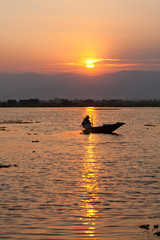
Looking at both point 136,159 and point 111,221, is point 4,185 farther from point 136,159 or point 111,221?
point 136,159

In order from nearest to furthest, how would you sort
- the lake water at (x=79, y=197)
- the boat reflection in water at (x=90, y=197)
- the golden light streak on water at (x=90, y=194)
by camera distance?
the lake water at (x=79, y=197) < the boat reflection in water at (x=90, y=197) < the golden light streak on water at (x=90, y=194)

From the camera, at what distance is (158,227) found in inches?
512

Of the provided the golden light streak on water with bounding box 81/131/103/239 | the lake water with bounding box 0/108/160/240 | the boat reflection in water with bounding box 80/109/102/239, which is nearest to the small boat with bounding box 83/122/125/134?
the lake water with bounding box 0/108/160/240

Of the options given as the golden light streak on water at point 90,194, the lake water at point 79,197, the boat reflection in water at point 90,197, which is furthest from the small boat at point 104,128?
the boat reflection in water at point 90,197

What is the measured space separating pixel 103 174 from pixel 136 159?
7551 mm

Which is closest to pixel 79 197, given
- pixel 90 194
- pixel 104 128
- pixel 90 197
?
pixel 90 197

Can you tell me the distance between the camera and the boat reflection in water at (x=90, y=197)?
13164mm

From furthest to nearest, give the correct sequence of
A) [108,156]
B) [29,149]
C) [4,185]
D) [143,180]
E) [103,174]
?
[29,149], [108,156], [103,174], [143,180], [4,185]

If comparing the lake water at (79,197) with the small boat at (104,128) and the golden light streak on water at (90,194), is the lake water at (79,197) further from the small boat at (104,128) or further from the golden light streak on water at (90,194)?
the small boat at (104,128)

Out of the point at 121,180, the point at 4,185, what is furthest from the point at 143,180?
the point at 4,185

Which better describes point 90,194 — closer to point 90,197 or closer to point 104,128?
point 90,197

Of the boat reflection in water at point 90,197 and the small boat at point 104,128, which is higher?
the small boat at point 104,128

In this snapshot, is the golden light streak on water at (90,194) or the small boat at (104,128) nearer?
the golden light streak on water at (90,194)

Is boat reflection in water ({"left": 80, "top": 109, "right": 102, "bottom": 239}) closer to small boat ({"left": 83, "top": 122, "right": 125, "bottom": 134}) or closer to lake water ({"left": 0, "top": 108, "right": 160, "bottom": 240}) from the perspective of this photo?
lake water ({"left": 0, "top": 108, "right": 160, "bottom": 240})
